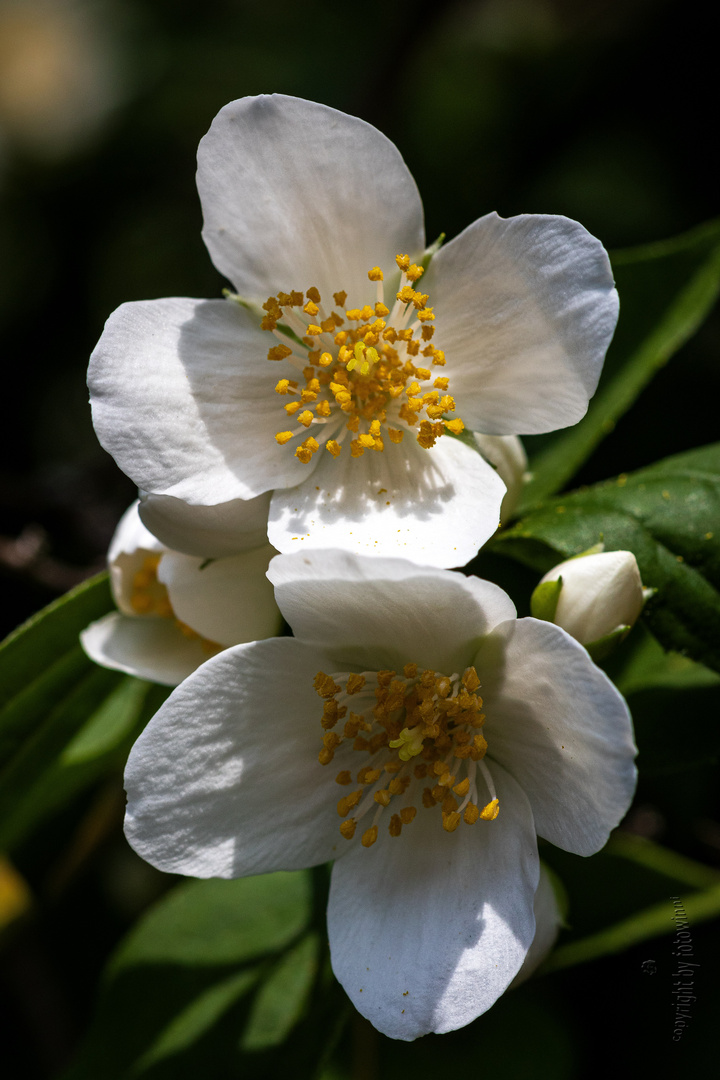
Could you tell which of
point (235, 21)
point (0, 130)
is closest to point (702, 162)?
point (235, 21)

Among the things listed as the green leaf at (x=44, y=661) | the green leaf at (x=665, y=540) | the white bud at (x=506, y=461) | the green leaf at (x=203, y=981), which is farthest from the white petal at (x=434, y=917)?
the green leaf at (x=44, y=661)

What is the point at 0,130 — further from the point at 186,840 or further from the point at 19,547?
the point at 186,840

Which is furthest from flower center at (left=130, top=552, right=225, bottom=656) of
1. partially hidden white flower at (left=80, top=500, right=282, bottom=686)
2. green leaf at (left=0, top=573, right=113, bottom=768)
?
green leaf at (left=0, top=573, right=113, bottom=768)

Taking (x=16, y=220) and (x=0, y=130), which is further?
(x=0, y=130)

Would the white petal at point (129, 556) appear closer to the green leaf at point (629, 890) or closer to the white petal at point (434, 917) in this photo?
the white petal at point (434, 917)

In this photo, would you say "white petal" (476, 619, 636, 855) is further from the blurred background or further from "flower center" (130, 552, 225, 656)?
the blurred background

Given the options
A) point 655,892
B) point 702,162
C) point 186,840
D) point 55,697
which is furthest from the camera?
point 702,162
